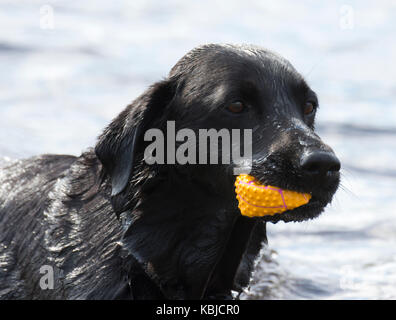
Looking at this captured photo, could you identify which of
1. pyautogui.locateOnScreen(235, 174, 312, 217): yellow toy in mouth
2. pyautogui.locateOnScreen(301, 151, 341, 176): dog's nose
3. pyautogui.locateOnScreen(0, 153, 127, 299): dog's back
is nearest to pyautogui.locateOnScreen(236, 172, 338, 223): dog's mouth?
pyautogui.locateOnScreen(235, 174, 312, 217): yellow toy in mouth

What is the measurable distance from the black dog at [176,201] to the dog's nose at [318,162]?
0.52 feet

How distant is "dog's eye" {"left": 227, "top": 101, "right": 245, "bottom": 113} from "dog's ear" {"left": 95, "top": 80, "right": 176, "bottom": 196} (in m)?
0.50

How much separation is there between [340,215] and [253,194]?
180 inches

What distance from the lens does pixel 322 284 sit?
25.8ft

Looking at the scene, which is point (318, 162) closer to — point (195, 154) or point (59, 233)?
point (195, 154)

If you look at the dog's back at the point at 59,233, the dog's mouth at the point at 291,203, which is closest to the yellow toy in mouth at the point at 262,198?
the dog's mouth at the point at 291,203

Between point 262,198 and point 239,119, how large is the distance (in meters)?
0.48

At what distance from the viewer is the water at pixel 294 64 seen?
838 cm

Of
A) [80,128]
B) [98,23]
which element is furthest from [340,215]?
[98,23]

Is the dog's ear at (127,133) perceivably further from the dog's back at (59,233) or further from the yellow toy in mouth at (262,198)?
the yellow toy in mouth at (262,198)

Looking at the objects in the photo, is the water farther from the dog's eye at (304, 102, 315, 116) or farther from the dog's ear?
the dog's ear

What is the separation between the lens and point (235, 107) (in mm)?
5117

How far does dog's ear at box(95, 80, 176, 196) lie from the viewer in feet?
17.3

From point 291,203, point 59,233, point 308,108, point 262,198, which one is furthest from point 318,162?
point 59,233
